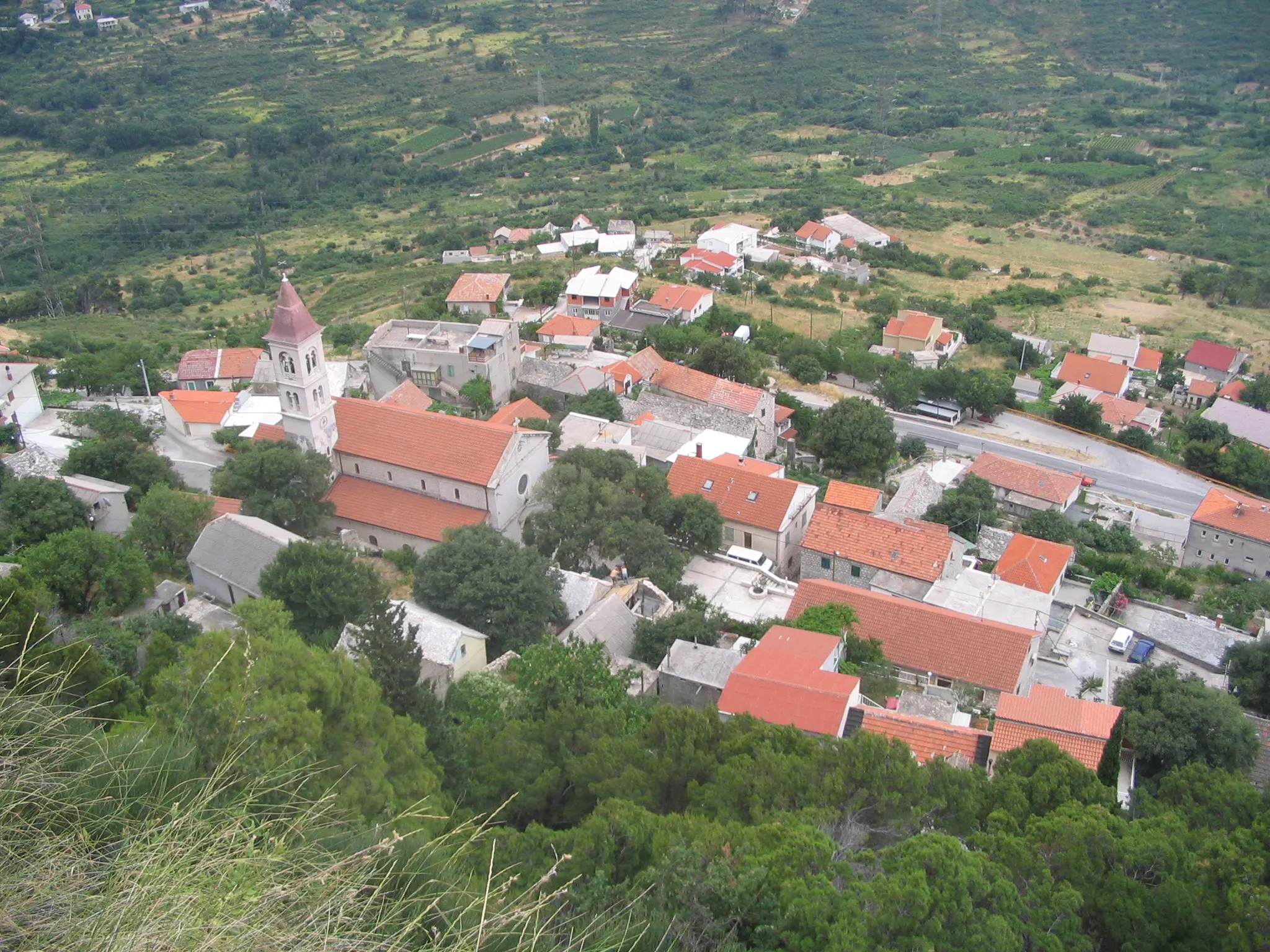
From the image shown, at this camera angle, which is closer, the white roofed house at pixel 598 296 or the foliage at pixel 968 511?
the foliage at pixel 968 511

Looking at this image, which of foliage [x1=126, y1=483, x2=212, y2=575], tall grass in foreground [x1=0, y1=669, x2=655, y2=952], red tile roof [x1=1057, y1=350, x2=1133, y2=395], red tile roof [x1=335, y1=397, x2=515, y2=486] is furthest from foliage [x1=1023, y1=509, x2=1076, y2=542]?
tall grass in foreground [x1=0, y1=669, x2=655, y2=952]

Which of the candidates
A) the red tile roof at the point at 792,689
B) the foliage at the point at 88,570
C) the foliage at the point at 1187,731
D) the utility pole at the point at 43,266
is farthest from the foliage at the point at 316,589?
the utility pole at the point at 43,266

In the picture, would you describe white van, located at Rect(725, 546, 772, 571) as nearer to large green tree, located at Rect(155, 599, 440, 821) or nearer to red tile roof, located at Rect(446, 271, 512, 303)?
large green tree, located at Rect(155, 599, 440, 821)

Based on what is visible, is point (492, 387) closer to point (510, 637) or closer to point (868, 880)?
point (510, 637)

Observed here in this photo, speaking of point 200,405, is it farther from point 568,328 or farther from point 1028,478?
point 1028,478

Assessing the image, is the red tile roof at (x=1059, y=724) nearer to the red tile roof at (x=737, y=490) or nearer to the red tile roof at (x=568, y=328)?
the red tile roof at (x=737, y=490)

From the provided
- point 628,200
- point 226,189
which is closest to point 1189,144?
point 628,200
